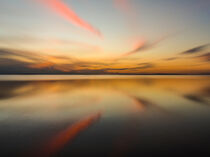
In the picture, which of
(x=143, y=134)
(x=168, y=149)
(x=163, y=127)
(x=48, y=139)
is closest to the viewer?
(x=168, y=149)

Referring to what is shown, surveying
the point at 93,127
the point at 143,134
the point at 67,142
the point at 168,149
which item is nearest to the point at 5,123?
the point at 67,142

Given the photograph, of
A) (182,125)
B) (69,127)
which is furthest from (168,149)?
(69,127)

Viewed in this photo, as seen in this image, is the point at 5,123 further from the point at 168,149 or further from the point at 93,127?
the point at 168,149

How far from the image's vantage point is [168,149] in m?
4.08

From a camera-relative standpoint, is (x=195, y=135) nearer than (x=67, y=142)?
No

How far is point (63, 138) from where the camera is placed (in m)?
4.86

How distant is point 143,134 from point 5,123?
6.10 metres

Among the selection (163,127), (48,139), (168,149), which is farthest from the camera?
(163,127)

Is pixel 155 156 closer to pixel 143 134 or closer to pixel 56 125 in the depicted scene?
pixel 143 134

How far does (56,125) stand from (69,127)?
2.30 ft

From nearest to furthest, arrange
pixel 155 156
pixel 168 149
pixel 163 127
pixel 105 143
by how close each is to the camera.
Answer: pixel 155 156 < pixel 168 149 < pixel 105 143 < pixel 163 127

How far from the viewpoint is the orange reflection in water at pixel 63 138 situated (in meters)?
4.09

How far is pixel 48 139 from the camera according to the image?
480 cm

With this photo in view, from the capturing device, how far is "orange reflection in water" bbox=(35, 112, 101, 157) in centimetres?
409
